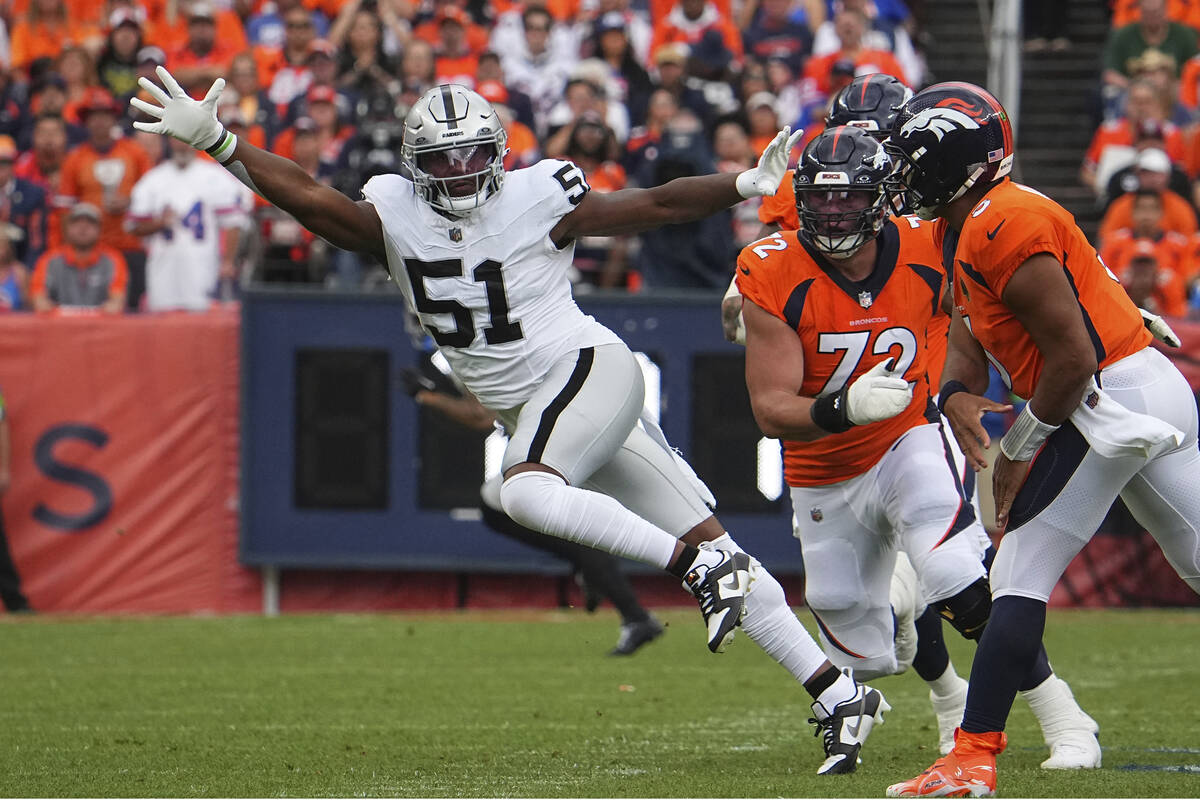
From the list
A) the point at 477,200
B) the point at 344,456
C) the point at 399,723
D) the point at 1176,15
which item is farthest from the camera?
the point at 1176,15

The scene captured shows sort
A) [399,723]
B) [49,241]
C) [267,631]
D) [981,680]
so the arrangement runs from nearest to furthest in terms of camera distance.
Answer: [981,680] < [399,723] < [267,631] < [49,241]

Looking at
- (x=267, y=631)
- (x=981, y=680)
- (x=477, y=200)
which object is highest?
(x=477, y=200)

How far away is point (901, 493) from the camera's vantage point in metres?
5.43

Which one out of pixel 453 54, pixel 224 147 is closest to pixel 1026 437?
pixel 224 147

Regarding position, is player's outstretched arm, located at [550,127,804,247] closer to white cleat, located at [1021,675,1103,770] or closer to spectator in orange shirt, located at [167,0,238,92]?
white cleat, located at [1021,675,1103,770]

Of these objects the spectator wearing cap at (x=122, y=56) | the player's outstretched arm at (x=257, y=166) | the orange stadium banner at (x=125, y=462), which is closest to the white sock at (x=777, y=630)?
the player's outstretched arm at (x=257, y=166)

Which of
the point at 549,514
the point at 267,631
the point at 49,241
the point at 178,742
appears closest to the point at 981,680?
the point at 549,514

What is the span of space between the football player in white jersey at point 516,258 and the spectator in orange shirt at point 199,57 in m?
8.56

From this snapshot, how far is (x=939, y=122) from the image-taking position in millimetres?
4852

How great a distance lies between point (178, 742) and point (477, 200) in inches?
82.7

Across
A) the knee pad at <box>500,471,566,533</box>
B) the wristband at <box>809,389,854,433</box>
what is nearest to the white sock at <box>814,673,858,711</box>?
the wristband at <box>809,389,854,433</box>

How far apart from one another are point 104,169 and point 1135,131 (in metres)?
7.32

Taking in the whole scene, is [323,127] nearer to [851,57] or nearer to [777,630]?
[851,57]

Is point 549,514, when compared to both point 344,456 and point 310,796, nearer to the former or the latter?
point 310,796
